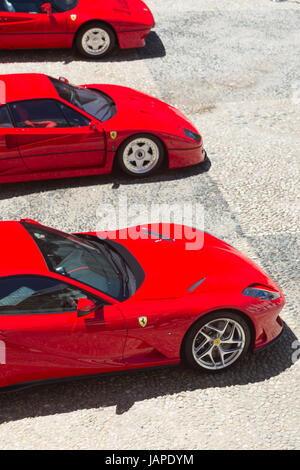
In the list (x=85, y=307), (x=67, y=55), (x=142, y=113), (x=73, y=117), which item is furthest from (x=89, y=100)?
(x=85, y=307)

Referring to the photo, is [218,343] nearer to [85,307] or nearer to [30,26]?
[85,307]

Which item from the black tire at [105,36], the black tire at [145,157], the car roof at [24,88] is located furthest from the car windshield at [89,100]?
the black tire at [105,36]

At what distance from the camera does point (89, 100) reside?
27.7ft

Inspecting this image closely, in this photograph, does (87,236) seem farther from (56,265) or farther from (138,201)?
(138,201)

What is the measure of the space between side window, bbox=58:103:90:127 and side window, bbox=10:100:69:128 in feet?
0.17

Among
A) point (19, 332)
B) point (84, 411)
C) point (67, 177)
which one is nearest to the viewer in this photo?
point (19, 332)

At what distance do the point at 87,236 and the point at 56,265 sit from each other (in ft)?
3.36

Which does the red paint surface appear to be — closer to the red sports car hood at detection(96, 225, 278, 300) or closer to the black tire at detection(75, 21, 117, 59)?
the black tire at detection(75, 21, 117, 59)

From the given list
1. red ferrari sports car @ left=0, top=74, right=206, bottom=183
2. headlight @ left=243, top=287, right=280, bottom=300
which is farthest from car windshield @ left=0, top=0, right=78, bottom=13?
headlight @ left=243, top=287, right=280, bottom=300

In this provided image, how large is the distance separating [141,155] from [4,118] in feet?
6.15

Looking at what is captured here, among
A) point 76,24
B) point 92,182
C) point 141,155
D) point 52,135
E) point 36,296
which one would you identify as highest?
point 76,24
